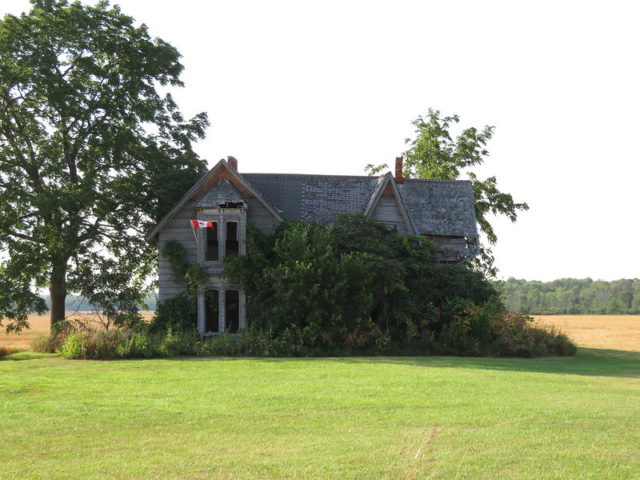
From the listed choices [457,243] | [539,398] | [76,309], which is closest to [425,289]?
[457,243]

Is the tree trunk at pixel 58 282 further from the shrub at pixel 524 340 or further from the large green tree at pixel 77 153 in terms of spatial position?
the shrub at pixel 524 340

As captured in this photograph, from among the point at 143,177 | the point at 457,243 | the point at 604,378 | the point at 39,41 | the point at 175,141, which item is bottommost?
the point at 604,378

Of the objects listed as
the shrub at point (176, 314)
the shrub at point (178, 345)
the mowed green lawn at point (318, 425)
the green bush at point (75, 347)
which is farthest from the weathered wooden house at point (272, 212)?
the mowed green lawn at point (318, 425)

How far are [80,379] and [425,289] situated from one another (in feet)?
51.0

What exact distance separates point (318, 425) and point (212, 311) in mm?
19381

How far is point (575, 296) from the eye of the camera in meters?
136

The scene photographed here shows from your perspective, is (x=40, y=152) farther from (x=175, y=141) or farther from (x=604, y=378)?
(x=604, y=378)

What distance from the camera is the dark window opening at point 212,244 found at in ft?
98.8

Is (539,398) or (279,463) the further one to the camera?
(539,398)

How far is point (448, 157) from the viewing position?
45.9 m

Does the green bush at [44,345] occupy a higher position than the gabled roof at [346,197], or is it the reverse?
the gabled roof at [346,197]

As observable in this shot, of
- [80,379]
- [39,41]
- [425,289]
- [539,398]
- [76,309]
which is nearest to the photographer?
[539,398]

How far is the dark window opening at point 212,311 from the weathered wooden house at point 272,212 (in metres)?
0.04

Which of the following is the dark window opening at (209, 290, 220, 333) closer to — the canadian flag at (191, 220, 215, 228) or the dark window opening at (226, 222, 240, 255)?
the dark window opening at (226, 222, 240, 255)
